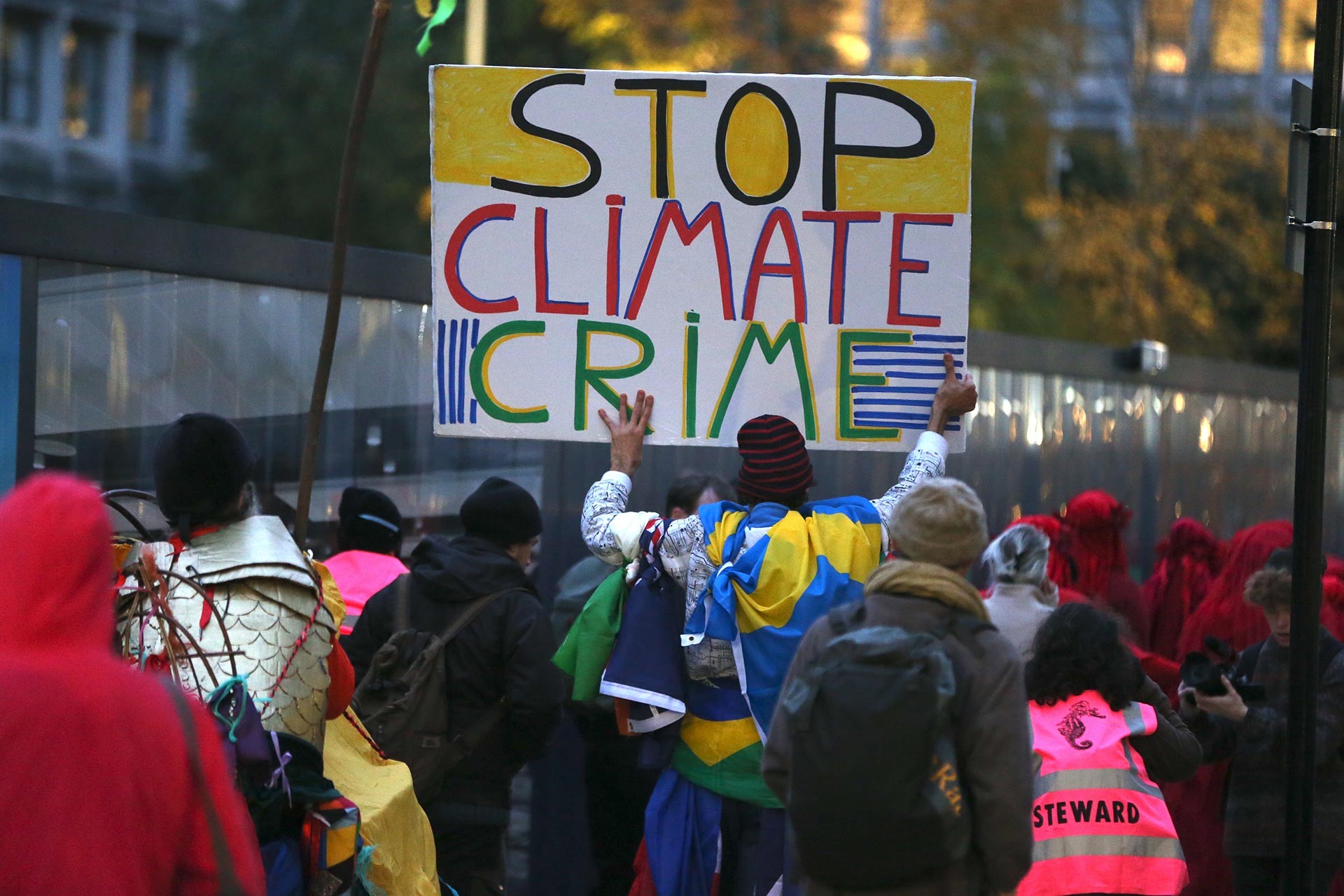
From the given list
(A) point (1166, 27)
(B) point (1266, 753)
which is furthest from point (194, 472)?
(A) point (1166, 27)

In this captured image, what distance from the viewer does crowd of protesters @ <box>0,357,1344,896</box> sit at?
95.2 inches

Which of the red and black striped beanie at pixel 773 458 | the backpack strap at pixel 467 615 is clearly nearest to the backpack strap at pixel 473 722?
the backpack strap at pixel 467 615

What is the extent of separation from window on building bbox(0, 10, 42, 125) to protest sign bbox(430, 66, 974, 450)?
35.3m

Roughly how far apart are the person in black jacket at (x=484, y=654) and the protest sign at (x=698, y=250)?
432 mm

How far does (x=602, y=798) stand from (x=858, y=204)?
268cm

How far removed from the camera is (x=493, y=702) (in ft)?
17.4

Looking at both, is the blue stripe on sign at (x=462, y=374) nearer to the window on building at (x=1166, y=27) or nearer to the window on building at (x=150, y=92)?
the window on building at (x=1166, y=27)

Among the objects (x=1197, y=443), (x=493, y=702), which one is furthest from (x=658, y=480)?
(x=1197, y=443)

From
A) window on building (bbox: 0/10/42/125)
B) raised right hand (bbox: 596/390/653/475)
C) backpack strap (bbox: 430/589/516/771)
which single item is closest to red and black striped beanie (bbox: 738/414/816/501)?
raised right hand (bbox: 596/390/653/475)

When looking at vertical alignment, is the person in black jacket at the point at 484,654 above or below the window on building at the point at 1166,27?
below

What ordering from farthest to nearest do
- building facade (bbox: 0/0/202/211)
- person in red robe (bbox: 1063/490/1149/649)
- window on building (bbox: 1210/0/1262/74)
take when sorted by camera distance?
building facade (bbox: 0/0/202/211), window on building (bbox: 1210/0/1262/74), person in red robe (bbox: 1063/490/1149/649)

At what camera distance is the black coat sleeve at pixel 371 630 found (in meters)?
5.40

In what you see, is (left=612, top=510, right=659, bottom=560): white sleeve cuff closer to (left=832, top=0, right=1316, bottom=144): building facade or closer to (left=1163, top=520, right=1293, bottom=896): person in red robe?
(left=1163, top=520, right=1293, bottom=896): person in red robe

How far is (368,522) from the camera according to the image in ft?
20.0
